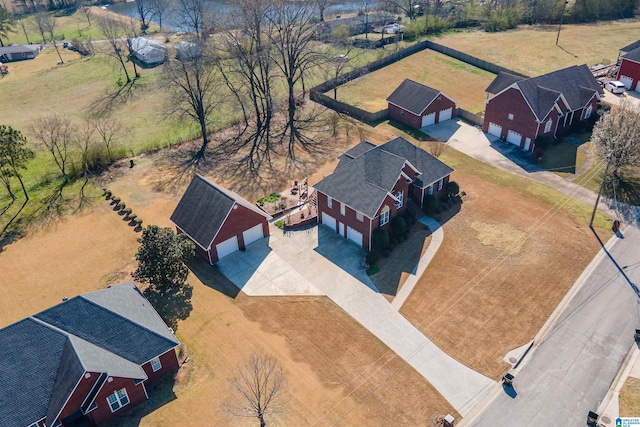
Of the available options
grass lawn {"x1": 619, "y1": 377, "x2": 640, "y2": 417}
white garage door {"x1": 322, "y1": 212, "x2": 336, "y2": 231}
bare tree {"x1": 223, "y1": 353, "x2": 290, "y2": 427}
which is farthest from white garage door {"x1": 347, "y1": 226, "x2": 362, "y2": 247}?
grass lawn {"x1": 619, "y1": 377, "x2": 640, "y2": 417}

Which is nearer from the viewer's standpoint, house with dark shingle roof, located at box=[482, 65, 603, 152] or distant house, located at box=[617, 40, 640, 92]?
house with dark shingle roof, located at box=[482, 65, 603, 152]

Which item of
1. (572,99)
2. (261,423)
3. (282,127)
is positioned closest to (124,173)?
(282,127)

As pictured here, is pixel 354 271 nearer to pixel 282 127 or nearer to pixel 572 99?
pixel 282 127

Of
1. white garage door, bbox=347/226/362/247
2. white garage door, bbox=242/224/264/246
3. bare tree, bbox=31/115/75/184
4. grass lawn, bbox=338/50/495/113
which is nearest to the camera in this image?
white garage door, bbox=347/226/362/247

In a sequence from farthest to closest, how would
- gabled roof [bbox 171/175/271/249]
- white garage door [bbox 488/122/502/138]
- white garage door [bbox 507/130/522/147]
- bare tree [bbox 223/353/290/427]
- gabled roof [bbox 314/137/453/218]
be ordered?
white garage door [bbox 488/122/502/138] < white garage door [bbox 507/130/522/147] < gabled roof [bbox 314/137/453/218] < gabled roof [bbox 171/175/271/249] < bare tree [bbox 223/353/290/427]

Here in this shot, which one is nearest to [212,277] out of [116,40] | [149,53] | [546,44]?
[149,53]

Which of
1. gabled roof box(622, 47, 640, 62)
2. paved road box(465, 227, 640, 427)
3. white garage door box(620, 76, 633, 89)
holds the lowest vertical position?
paved road box(465, 227, 640, 427)

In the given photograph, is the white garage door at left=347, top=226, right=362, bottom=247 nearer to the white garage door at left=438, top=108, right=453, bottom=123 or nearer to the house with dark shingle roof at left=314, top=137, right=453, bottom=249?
the house with dark shingle roof at left=314, top=137, right=453, bottom=249

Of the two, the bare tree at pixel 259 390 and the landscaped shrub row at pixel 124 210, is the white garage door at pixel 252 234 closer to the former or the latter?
the landscaped shrub row at pixel 124 210
